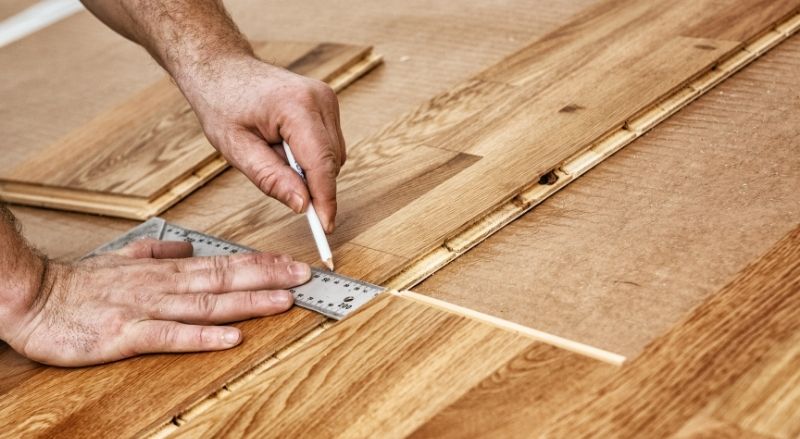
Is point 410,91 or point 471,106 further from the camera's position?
point 410,91

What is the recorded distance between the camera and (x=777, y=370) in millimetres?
1062

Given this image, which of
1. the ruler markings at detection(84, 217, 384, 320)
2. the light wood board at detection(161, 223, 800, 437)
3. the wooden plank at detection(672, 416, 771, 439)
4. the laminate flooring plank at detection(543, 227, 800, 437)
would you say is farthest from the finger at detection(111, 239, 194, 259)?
the wooden plank at detection(672, 416, 771, 439)

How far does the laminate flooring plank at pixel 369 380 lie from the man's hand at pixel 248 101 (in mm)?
242

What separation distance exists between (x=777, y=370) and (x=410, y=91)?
1.33m

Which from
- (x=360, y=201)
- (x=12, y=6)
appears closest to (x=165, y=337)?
(x=360, y=201)

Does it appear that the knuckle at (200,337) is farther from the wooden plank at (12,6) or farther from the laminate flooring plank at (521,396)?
the wooden plank at (12,6)

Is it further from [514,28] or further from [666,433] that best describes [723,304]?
[514,28]

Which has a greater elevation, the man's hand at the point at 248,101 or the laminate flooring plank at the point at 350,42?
the man's hand at the point at 248,101

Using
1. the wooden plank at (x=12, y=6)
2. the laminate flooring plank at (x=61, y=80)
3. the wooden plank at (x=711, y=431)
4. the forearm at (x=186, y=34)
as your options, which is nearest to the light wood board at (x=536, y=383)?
the wooden plank at (x=711, y=431)

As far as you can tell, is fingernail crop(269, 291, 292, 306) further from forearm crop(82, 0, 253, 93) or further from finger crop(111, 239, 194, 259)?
forearm crop(82, 0, 253, 93)

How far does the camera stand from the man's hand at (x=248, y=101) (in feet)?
4.81

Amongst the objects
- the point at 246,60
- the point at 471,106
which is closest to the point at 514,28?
the point at 471,106

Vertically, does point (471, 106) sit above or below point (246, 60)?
below

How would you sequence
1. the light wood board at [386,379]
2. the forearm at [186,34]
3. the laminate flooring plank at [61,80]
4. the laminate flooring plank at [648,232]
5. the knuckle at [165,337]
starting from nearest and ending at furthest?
the light wood board at [386,379]
the laminate flooring plank at [648,232]
the knuckle at [165,337]
the forearm at [186,34]
the laminate flooring plank at [61,80]
